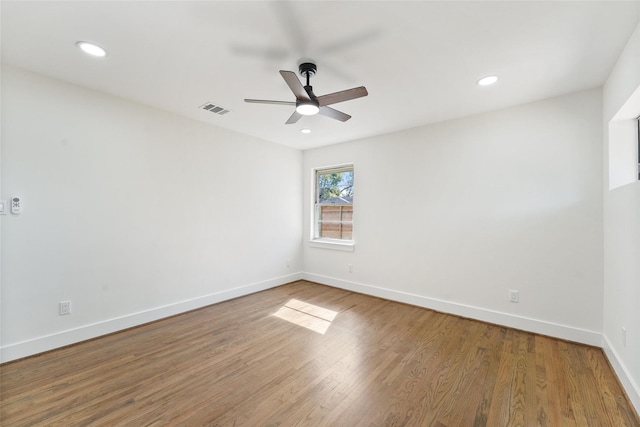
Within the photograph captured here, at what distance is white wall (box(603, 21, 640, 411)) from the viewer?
182 cm

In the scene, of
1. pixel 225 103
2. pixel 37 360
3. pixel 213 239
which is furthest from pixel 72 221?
pixel 225 103

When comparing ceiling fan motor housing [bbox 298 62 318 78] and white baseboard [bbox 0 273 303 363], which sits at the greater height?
ceiling fan motor housing [bbox 298 62 318 78]

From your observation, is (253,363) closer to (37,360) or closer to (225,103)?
(37,360)

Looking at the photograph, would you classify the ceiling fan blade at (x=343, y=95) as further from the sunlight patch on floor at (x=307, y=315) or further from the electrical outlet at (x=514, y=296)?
the electrical outlet at (x=514, y=296)

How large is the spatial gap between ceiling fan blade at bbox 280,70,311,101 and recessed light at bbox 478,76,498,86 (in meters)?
1.70

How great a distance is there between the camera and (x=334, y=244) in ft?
15.7

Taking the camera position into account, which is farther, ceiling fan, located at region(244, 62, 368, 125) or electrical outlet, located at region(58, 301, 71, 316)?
electrical outlet, located at region(58, 301, 71, 316)

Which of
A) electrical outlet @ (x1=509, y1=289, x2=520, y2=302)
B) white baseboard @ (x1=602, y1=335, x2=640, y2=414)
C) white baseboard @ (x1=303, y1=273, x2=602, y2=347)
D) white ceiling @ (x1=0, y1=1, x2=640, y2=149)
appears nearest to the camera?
white ceiling @ (x1=0, y1=1, x2=640, y2=149)

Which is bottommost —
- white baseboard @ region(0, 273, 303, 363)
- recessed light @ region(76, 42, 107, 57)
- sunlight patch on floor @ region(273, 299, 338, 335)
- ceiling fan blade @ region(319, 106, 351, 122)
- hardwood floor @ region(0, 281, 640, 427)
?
hardwood floor @ region(0, 281, 640, 427)

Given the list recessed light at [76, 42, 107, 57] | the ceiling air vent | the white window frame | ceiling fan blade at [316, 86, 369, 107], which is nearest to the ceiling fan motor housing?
ceiling fan blade at [316, 86, 369, 107]

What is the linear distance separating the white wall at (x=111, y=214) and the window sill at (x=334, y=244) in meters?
1.20

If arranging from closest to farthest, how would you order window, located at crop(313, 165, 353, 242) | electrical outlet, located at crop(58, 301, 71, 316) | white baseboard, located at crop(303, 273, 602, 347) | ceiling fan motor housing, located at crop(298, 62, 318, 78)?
1. ceiling fan motor housing, located at crop(298, 62, 318, 78)
2. electrical outlet, located at crop(58, 301, 71, 316)
3. white baseboard, located at crop(303, 273, 602, 347)
4. window, located at crop(313, 165, 353, 242)

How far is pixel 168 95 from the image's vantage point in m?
2.89

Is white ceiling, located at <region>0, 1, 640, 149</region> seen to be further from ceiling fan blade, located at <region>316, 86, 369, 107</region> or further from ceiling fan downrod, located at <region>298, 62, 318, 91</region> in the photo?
ceiling fan blade, located at <region>316, 86, 369, 107</region>
